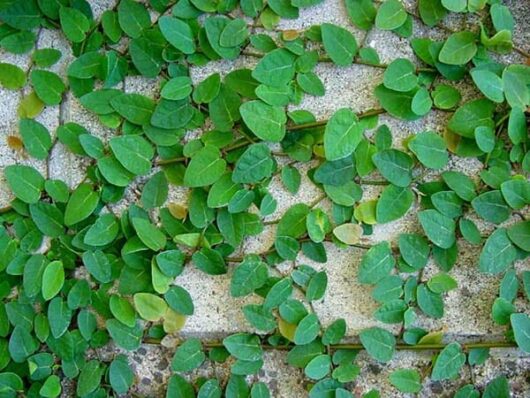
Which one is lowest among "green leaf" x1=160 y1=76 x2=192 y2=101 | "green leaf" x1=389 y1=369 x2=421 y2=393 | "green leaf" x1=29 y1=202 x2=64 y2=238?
"green leaf" x1=389 y1=369 x2=421 y2=393

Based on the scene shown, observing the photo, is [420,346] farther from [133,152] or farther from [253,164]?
[133,152]

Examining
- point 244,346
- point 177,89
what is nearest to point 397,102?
point 177,89

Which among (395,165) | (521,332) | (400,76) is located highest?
(400,76)

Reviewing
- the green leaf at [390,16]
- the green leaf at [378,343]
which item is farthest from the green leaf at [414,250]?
the green leaf at [390,16]

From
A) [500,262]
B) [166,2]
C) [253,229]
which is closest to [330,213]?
[253,229]

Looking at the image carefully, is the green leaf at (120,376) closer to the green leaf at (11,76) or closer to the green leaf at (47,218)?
→ the green leaf at (47,218)

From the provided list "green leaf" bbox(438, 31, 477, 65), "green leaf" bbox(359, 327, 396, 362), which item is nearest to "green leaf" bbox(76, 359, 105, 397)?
"green leaf" bbox(359, 327, 396, 362)

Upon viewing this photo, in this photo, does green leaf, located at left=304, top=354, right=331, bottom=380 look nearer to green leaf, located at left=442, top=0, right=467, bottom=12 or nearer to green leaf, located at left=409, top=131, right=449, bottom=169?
green leaf, located at left=409, top=131, right=449, bottom=169
